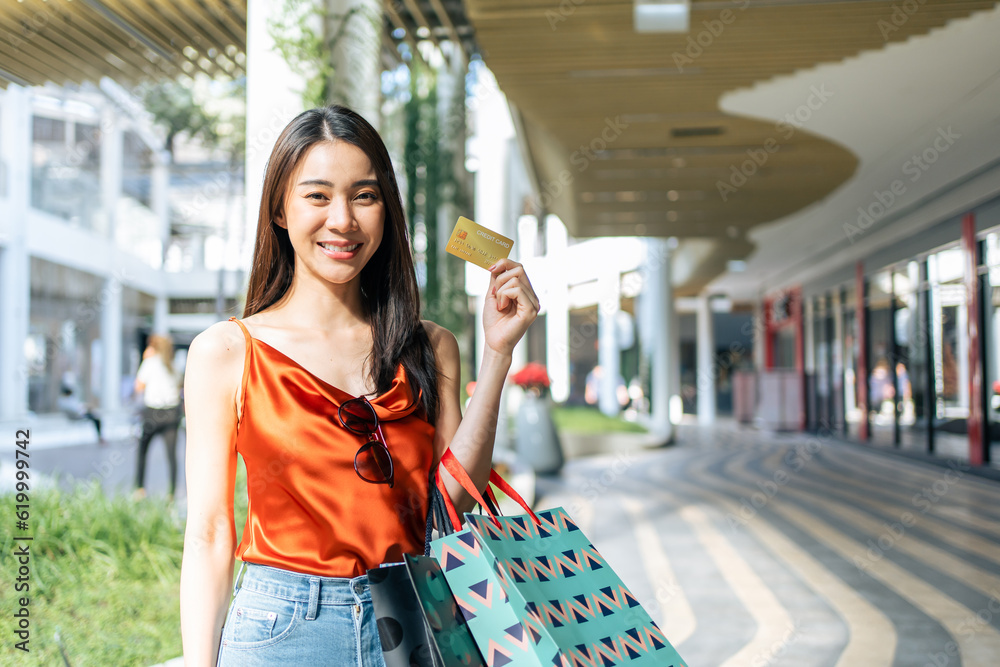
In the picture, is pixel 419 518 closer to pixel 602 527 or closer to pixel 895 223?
pixel 602 527

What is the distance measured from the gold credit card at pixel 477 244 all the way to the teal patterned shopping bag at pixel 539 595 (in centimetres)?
27

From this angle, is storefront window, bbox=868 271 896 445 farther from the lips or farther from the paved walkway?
the lips

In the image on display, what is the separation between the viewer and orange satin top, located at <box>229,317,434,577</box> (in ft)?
3.39

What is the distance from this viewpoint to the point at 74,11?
372 cm

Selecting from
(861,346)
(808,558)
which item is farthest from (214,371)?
(861,346)

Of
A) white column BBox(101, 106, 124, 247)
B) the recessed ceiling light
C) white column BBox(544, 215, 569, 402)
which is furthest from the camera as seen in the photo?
A: white column BBox(544, 215, 569, 402)

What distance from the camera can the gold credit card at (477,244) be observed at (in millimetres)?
1075

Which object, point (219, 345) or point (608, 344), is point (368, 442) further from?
point (608, 344)

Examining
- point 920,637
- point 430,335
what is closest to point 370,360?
point 430,335

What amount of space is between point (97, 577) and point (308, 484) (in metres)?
2.55

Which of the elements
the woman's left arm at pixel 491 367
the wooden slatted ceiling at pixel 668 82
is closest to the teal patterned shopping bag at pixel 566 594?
the woman's left arm at pixel 491 367

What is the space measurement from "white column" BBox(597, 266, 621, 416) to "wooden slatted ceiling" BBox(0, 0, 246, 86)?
1664cm

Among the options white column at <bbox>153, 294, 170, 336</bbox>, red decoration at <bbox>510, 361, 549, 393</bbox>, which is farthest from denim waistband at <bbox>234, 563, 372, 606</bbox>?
white column at <bbox>153, 294, 170, 336</bbox>

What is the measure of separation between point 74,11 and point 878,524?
6.37 m
